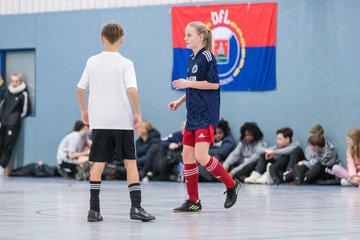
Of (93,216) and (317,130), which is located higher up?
(317,130)

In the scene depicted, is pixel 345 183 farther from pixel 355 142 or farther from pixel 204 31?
pixel 204 31

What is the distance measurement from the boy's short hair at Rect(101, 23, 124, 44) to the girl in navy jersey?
930 millimetres

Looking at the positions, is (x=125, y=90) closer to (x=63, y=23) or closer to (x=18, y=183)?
(x=18, y=183)

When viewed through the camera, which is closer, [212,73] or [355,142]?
[212,73]

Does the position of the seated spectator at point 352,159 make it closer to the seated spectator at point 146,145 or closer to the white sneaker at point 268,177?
Result: the white sneaker at point 268,177

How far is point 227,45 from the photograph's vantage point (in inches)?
739

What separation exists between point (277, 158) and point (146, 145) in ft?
9.90

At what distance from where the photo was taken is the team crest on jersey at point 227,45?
18672mm

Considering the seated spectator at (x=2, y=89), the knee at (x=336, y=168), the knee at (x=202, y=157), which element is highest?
the seated spectator at (x=2, y=89)

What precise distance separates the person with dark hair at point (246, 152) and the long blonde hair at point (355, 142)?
204 cm

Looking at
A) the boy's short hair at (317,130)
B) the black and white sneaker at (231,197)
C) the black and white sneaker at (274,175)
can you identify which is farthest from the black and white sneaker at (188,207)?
the boy's short hair at (317,130)

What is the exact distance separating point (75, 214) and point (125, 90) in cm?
162

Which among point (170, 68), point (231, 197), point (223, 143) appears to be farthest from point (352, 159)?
point (231, 197)

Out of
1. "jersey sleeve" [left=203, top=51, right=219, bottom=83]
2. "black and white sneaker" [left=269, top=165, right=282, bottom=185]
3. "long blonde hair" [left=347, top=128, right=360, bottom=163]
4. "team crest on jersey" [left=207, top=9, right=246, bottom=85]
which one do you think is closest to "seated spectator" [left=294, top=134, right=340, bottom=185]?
"black and white sneaker" [left=269, top=165, right=282, bottom=185]
